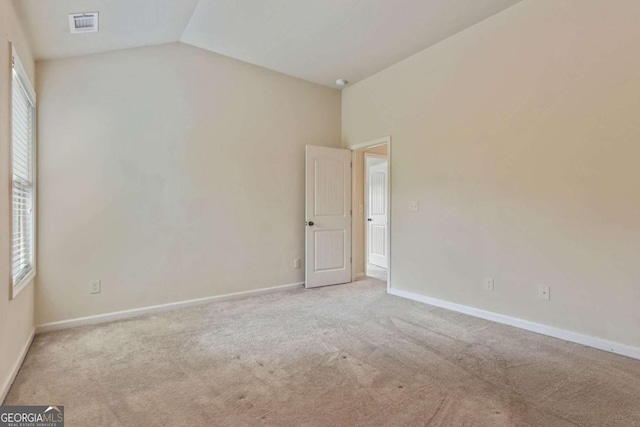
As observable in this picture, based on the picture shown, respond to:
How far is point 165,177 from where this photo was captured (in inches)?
139

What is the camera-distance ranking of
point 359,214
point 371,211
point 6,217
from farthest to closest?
point 371,211 → point 359,214 → point 6,217

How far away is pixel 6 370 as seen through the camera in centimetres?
197

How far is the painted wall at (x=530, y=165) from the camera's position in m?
2.45

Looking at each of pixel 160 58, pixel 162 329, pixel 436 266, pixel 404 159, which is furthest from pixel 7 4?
pixel 436 266

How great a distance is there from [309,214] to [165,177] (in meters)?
1.80

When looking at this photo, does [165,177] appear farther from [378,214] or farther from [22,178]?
[378,214]

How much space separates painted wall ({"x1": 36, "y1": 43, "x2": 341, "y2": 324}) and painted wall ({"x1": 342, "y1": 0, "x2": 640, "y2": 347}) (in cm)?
157

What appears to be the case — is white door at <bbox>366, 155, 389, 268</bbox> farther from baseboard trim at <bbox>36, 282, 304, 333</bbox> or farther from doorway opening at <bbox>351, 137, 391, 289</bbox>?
baseboard trim at <bbox>36, 282, 304, 333</bbox>

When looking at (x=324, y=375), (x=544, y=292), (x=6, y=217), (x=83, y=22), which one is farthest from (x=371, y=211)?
(x=6, y=217)

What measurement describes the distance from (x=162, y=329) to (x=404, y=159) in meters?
3.14

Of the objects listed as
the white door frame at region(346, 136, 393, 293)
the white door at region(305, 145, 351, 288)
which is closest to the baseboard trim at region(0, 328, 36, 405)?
Answer: the white door at region(305, 145, 351, 288)

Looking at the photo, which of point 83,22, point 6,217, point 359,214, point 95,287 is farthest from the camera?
point 359,214

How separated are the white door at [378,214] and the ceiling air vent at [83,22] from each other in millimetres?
4446

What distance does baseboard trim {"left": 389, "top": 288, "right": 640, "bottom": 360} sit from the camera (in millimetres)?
2447
